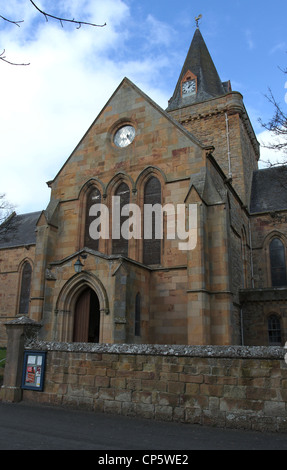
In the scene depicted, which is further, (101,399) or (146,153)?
(146,153)

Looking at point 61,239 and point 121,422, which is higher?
point 61,239

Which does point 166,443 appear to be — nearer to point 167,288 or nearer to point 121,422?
point 121,422

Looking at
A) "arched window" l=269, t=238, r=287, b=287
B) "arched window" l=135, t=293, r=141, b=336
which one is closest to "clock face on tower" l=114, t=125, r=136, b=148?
"arched window" l=135, t=293, r=141, b=336

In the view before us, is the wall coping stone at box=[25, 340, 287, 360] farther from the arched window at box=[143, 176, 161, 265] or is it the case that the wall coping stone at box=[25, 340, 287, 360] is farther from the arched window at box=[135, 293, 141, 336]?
the arched window at box=[143, 176, 161, 265]

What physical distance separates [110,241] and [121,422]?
10.9 m

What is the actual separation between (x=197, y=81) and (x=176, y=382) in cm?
3100

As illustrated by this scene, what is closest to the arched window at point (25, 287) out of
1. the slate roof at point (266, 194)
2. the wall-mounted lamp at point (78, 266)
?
the wall-mounted lamp at point (78, 266)

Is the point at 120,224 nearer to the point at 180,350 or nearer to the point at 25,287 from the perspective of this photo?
the point at 180,350

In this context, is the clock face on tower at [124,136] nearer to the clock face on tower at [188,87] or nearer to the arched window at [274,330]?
the arched window at [274,330]
